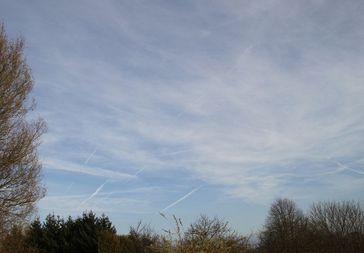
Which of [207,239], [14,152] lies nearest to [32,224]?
[14,152]

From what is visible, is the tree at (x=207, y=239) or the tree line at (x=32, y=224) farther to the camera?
the tree line at (x=32, y=224)

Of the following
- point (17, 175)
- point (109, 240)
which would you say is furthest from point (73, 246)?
point (17, 175)

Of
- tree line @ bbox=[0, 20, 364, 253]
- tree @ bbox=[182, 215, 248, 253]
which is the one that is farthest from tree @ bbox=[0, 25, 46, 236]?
tree @ bbox=[182, 215, 248, 253]

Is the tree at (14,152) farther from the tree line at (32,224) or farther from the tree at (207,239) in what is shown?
the tree at (207,239)

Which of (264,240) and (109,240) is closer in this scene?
(264,240)

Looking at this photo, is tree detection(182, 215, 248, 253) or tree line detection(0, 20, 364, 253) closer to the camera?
tree detection(182, 215, 248, 253)

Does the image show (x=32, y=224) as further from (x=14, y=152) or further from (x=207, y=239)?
(x=207, y=239)

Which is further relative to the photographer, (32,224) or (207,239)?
(32,224)

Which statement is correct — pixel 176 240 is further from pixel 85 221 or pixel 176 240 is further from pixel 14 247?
pixel 85 221

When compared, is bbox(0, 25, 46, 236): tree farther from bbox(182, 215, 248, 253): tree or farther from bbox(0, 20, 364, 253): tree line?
bbox(182, 215, 248, 253): tree

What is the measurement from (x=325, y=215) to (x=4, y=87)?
4464 cm

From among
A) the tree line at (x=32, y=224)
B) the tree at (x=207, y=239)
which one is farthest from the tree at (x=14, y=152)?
the tree at (x=207, y=239)

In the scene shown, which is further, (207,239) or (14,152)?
(14,152)

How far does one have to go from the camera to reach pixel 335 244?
80.5 feet
